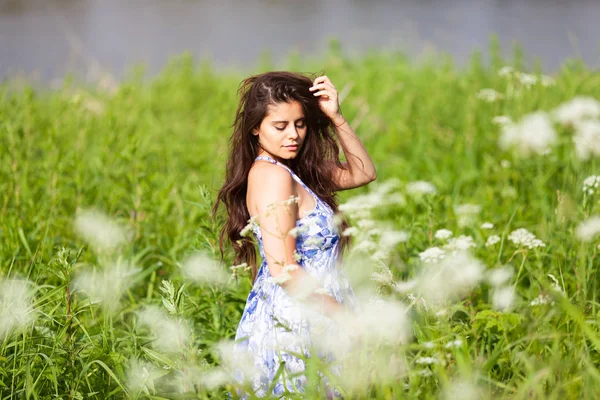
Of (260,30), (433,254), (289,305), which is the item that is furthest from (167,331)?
(260,30)

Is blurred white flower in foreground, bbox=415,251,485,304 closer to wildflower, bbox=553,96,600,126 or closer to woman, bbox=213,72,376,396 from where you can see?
woman, bbox=213,72,376,396

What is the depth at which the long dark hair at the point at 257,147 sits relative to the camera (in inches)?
92.7

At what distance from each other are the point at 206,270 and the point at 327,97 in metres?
0.74

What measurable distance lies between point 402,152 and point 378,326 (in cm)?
378

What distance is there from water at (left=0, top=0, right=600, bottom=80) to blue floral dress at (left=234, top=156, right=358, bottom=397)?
5861 millimetres

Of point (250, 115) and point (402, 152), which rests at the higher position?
point (250, 115)

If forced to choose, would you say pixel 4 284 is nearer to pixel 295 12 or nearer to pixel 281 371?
pixel 281 371

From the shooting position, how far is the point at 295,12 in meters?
15.0

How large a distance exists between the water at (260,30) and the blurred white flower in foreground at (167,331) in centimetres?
557

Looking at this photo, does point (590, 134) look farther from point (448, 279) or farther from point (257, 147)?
point (257, 147)

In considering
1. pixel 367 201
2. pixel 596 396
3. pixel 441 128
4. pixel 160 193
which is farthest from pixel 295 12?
pixel 596 396

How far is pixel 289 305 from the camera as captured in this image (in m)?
2.27

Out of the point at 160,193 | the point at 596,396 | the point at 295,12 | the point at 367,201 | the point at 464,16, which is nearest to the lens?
the point at 596,396

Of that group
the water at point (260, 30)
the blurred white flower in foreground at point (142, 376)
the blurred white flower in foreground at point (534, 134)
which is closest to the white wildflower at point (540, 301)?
the blurred white flower in foreground at point (534, 134)
